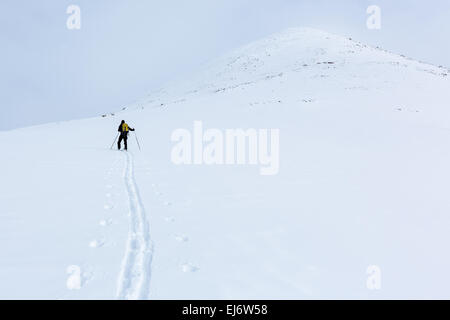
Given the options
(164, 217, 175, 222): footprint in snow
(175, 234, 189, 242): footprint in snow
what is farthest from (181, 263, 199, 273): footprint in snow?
(164, 217, 175, 222): footprint in snow

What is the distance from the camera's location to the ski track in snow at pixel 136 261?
3.61m

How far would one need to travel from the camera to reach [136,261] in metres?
4.27

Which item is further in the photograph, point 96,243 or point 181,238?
point 181,238

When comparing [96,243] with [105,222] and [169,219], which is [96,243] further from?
[169,219]

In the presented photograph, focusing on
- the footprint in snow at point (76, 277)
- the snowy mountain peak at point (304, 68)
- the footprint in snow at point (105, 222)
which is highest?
the snowy mountain peak at point (304, 68)

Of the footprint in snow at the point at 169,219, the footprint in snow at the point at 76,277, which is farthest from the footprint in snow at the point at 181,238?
the footprint in snow at the point at 76,277

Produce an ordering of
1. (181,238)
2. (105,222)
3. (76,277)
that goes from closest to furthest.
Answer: (76,277), (181,238), (105,222)

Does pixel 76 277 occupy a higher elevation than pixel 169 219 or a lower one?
lower

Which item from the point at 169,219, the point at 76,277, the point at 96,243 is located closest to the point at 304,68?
the point at 169,219

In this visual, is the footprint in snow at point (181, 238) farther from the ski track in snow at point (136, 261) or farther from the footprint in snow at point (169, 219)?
the footprint in snow at point (169, 219)

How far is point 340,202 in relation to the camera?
698cm

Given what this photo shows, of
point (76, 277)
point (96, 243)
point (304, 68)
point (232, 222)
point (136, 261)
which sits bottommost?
point (76, 277)

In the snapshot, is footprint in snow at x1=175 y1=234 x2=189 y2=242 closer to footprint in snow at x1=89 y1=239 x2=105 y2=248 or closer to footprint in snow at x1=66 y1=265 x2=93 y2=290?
footprint in snow at x1=89 y1=239 x2=105 y2=248

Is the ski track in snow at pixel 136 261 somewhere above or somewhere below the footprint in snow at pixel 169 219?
below
